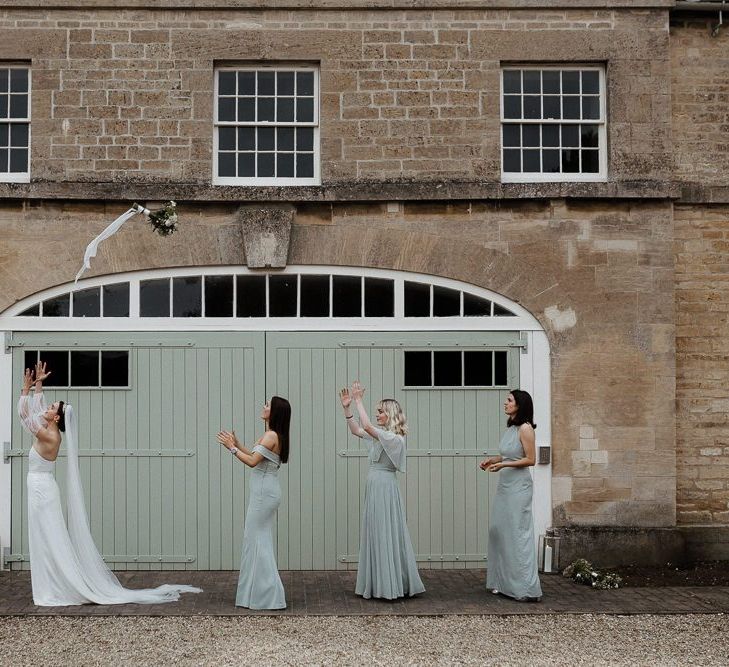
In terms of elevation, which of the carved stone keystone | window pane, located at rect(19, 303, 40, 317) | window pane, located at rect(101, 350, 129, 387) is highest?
the carved stone keystone

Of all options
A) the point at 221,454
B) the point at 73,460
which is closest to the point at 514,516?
the point at 221,454

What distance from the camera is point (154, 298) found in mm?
10664

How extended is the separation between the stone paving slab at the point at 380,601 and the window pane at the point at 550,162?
13.6 ft

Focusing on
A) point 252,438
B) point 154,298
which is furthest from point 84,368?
point 252,438

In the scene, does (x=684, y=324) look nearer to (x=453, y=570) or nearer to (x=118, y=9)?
(x=453, y=570)

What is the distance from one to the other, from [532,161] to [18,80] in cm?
540

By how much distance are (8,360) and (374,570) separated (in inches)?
173

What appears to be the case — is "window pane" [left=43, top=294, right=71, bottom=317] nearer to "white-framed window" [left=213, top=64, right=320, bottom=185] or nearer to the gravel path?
"white-framed window" [left=213, top=64, right=320, bottom=185]

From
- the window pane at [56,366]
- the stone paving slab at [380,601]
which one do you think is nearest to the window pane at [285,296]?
the window pane at [56,366]

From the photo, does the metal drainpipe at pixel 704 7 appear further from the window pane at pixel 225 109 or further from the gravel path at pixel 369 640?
the gravel path at pixel 369 640

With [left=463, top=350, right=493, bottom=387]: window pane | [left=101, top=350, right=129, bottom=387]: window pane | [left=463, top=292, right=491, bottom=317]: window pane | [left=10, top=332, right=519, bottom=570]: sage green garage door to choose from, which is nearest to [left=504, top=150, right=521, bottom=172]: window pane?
[left=463, top=292, right=491, bottom=317]: window pane

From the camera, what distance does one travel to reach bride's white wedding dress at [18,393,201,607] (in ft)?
28.9

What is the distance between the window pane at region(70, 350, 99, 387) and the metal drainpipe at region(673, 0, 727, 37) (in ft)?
23.1

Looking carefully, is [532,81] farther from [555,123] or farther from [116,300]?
[116,300]
